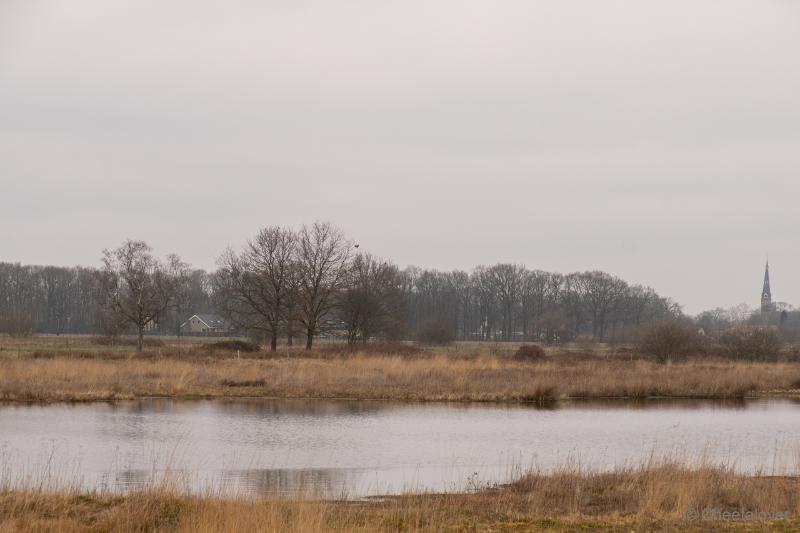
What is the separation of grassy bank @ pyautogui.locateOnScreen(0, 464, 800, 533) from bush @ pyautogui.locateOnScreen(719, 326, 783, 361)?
4045cm

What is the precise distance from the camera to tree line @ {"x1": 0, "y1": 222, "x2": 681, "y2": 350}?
58.6 m

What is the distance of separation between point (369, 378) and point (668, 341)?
2375cm

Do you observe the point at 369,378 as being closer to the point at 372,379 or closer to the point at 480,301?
the point at 372,379

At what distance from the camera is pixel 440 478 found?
51.8 feet

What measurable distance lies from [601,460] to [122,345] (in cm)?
4927

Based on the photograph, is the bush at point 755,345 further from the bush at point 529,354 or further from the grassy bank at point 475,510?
the grassy bank at point 475,510

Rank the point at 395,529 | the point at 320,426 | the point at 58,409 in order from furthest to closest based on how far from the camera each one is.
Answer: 1. the point at 58,409
2. the point at 320,426
3. the point at 395,529

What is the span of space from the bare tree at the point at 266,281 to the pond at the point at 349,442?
28.6 metres

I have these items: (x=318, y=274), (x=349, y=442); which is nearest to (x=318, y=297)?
(x=318, y=274)

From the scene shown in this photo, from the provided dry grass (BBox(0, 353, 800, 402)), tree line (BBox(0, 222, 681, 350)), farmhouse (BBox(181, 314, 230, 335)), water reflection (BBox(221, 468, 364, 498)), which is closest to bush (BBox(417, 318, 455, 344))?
tree line (BBox(0, 222, 681, 350))

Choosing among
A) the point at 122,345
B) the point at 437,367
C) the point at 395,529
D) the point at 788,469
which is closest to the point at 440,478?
the point at 395,529

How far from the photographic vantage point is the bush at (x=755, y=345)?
51062 mm

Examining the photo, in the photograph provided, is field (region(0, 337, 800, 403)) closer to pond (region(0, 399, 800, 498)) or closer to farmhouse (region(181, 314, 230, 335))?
pond (region(0, 399, 800, 498))

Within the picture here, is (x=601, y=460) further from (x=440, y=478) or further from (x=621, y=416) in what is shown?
(x=621, y=416)
